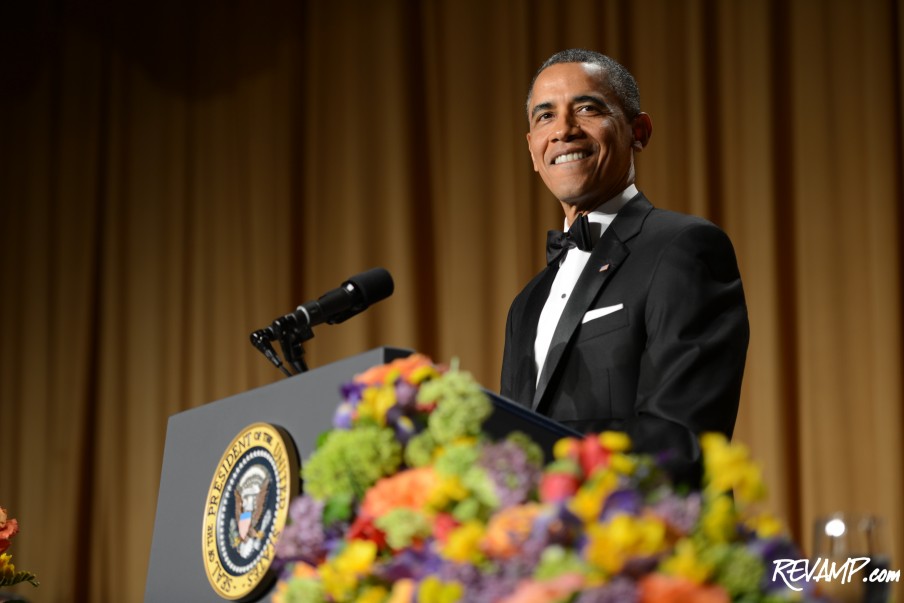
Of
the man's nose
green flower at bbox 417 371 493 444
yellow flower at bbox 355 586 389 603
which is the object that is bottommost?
yellow flower at bbox 355 586 389 603

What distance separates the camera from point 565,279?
2.13 meters

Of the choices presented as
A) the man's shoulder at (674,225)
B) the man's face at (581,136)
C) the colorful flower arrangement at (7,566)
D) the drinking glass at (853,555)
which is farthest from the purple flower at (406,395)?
the man's face at (581,136)

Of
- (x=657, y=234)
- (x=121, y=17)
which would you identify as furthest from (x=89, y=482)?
(x=657, y=234)

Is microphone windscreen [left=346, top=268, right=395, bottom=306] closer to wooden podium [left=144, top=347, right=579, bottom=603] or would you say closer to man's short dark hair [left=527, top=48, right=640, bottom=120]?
wooden podium [left=144, top=347, right=579, bottom=603]

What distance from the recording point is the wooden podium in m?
1.15

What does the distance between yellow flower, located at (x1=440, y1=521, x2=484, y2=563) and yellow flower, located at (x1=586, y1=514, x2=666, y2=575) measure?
0.09 metres

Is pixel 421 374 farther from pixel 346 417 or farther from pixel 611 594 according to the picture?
pixel 611 594

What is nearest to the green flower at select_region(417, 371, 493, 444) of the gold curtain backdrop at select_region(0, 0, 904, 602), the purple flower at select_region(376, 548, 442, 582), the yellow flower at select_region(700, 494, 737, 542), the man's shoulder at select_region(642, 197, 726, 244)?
the purple flower at select_region(376, 548, 442, 582)

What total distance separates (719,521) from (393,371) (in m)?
0.33

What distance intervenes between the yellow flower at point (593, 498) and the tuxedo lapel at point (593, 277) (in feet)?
3.14

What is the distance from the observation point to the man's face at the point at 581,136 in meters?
2.11

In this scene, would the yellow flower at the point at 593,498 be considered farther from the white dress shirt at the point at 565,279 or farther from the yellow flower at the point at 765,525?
the white dress shirt at the point at 565,279

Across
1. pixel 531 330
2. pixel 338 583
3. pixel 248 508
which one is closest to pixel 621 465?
pixel 338 583

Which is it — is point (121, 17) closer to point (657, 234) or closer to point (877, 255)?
point (877, 255)
